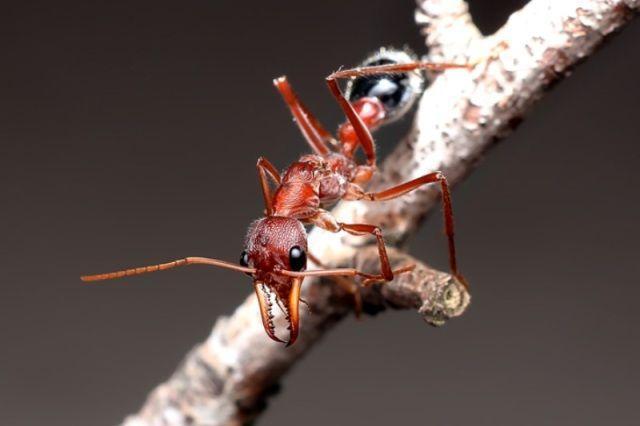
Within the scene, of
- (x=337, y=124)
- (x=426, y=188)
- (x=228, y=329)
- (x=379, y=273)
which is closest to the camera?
(x=379, y=273)

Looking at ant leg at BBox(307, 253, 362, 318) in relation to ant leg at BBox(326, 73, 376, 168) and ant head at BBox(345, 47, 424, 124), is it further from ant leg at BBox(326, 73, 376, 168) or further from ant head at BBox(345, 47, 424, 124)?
ant head at BBox(345, 47, 424, 124)

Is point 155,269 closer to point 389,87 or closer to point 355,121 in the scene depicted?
point 355,121

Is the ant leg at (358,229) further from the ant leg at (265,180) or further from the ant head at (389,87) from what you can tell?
the ant head at (389,87)

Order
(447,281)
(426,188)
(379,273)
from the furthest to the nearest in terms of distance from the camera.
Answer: (426,188), (379,273), (447,281)

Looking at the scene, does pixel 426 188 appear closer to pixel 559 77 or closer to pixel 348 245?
pixel 348 245

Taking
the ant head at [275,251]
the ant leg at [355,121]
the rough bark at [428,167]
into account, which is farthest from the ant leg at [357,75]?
the ant head at [275,251]

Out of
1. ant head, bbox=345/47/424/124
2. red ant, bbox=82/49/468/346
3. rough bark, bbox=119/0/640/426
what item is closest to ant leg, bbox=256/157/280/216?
red ant, bbox=82/49/468/346

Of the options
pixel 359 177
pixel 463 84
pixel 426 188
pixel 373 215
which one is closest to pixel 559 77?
pixel 463 84
